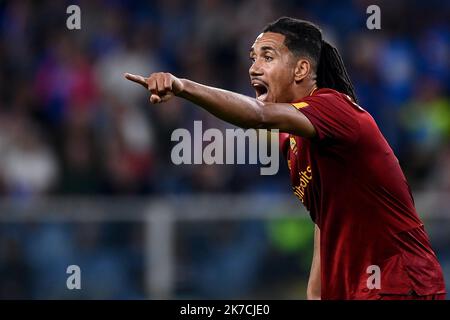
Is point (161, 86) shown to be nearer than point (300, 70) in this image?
Yes

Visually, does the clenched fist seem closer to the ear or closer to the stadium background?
the ear

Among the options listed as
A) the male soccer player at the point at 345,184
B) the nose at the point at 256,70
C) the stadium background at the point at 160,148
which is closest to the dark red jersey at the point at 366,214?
the male soccer player at the point at 345,184

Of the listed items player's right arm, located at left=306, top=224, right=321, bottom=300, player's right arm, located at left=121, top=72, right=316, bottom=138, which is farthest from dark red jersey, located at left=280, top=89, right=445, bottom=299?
player's right arm, located at left=306, top=224, right=321, bottom=300

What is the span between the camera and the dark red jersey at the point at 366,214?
4.95 meters

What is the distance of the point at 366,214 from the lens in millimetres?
5031

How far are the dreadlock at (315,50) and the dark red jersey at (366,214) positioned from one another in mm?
388

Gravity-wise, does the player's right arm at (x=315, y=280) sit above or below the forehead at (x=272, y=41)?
below

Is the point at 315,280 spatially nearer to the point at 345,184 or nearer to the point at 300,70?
the point at 345,184

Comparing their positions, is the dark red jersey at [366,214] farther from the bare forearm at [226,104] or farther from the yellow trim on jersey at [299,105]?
the bare forearm at [226,104]

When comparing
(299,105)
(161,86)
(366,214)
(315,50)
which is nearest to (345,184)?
(366,214)

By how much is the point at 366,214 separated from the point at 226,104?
3.22 ft

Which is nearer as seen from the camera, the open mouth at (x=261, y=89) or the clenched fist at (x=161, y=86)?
the clenched fist at (x=161, y=86)

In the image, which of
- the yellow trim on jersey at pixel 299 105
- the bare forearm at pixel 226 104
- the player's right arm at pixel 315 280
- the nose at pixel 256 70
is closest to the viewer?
the bare forearm at pixel 226 104
